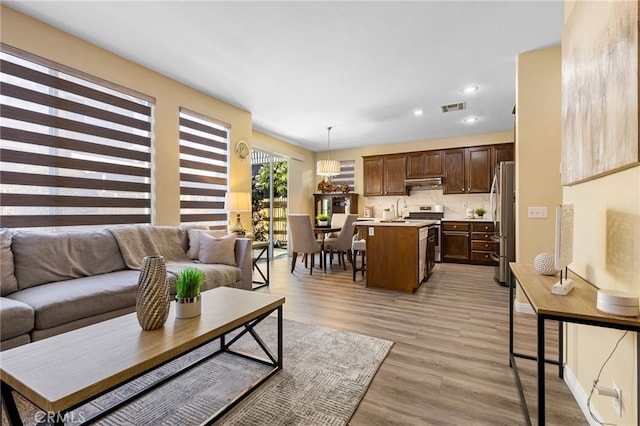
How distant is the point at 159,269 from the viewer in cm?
145

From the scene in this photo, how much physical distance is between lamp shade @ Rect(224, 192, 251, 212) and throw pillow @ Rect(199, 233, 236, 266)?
30.1 inches

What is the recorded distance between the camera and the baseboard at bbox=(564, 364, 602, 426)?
1.44m

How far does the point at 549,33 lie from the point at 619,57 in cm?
218

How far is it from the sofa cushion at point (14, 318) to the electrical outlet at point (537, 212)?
165 inches

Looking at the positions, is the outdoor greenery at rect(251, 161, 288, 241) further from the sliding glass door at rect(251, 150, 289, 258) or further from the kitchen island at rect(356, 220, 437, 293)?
the kitchen island at rect(356, 220, 437, 293)

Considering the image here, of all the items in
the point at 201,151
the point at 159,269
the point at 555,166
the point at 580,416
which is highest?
the point at 201,151

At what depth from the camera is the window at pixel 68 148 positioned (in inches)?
96.3

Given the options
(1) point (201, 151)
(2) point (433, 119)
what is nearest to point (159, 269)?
(1) point (201, 151)

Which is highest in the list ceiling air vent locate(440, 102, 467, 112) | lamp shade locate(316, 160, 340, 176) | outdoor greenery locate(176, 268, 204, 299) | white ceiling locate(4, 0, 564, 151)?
white ceiling locate(4, 0, 564, 151)

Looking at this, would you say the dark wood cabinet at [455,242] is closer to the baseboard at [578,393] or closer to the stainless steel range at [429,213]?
the stainless steel range at [429,213]

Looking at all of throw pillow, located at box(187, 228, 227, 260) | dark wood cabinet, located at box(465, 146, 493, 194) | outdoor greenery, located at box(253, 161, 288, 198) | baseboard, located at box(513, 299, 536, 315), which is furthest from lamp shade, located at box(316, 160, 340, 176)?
baseboard, located at box(513, 299, 536, 315)

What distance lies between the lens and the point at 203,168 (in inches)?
162

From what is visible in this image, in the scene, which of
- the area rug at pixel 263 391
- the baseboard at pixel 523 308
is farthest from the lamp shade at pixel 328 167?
the area rug at pixel 263 391

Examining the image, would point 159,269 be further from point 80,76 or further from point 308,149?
point 308,149
